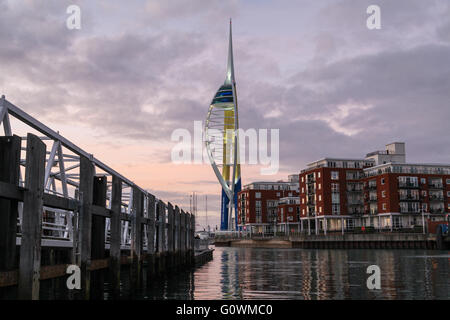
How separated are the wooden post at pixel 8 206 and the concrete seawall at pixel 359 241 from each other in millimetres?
80739

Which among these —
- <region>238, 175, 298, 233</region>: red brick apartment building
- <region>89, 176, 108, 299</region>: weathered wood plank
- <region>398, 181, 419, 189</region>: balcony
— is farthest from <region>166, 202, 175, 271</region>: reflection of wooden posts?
<region>238, 175, 298, 233</region>: red brick apartment building

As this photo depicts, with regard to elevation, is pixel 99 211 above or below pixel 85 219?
above

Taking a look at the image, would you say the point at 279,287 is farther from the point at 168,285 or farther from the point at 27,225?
the point at 27,225

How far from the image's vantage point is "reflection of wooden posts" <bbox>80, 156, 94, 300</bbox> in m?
15.4

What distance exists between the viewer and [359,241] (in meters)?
102

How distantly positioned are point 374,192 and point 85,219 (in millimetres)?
111380

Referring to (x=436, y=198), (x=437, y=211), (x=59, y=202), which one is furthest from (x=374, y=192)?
(x=59, y=202)

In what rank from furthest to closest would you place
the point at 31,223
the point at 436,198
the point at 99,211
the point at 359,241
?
the point at 436,198, the point at 359,241, the point at 99,211, the point at 31,223

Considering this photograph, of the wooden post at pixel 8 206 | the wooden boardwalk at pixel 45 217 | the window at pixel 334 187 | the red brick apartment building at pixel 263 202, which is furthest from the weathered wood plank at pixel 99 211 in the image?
the red brick apartment building at pixel 263 202

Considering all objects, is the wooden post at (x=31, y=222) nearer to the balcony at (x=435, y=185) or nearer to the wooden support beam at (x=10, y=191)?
the wooden support beam at (x=10, y=191)

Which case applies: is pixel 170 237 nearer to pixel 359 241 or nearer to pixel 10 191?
pixel 10 191

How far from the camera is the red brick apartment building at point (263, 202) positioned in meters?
184

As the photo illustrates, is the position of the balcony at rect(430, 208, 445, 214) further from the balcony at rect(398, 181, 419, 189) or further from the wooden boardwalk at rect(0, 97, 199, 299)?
the wooden boardwalk at rect(0, 97, 199, 299)

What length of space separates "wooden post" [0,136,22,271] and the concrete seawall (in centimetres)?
8074
